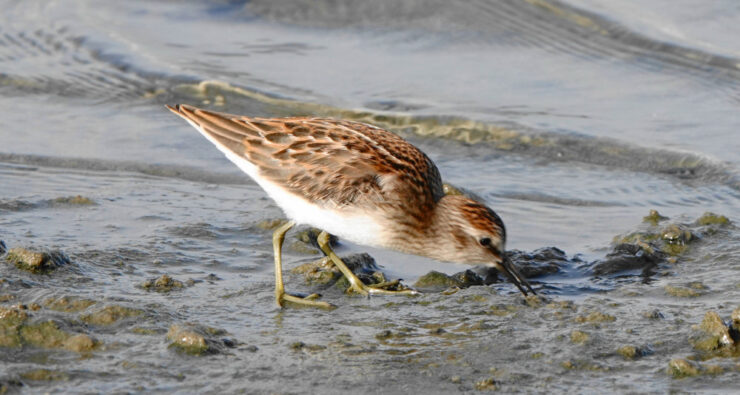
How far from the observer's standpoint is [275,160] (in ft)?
20.9

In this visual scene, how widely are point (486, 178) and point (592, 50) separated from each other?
11.4 ft

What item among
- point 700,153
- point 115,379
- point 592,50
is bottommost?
point 115,379

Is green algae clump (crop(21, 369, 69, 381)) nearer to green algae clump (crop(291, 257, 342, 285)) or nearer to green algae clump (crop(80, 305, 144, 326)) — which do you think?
green algae clump (crop(80, 305, 144, 326))

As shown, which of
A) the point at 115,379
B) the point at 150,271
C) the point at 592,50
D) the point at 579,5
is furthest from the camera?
the point at 579,5

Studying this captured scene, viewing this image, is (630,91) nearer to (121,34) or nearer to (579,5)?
(579,5)

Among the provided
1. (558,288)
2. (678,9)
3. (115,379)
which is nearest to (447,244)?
(558,288)

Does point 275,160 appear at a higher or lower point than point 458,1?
lower

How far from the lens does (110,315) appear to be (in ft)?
17.1

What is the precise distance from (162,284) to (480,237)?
187 cm

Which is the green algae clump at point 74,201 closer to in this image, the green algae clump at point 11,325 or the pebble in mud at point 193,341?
the green algae clump at point 11,325

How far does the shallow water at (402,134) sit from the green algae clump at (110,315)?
0.04 metres

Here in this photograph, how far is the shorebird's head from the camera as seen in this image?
605 cm

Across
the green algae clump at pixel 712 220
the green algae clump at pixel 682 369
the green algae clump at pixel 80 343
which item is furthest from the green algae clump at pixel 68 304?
the green algae clump at pixel 712 220

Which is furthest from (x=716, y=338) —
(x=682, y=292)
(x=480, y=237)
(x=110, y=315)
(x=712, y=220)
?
(x=110, y=315)
